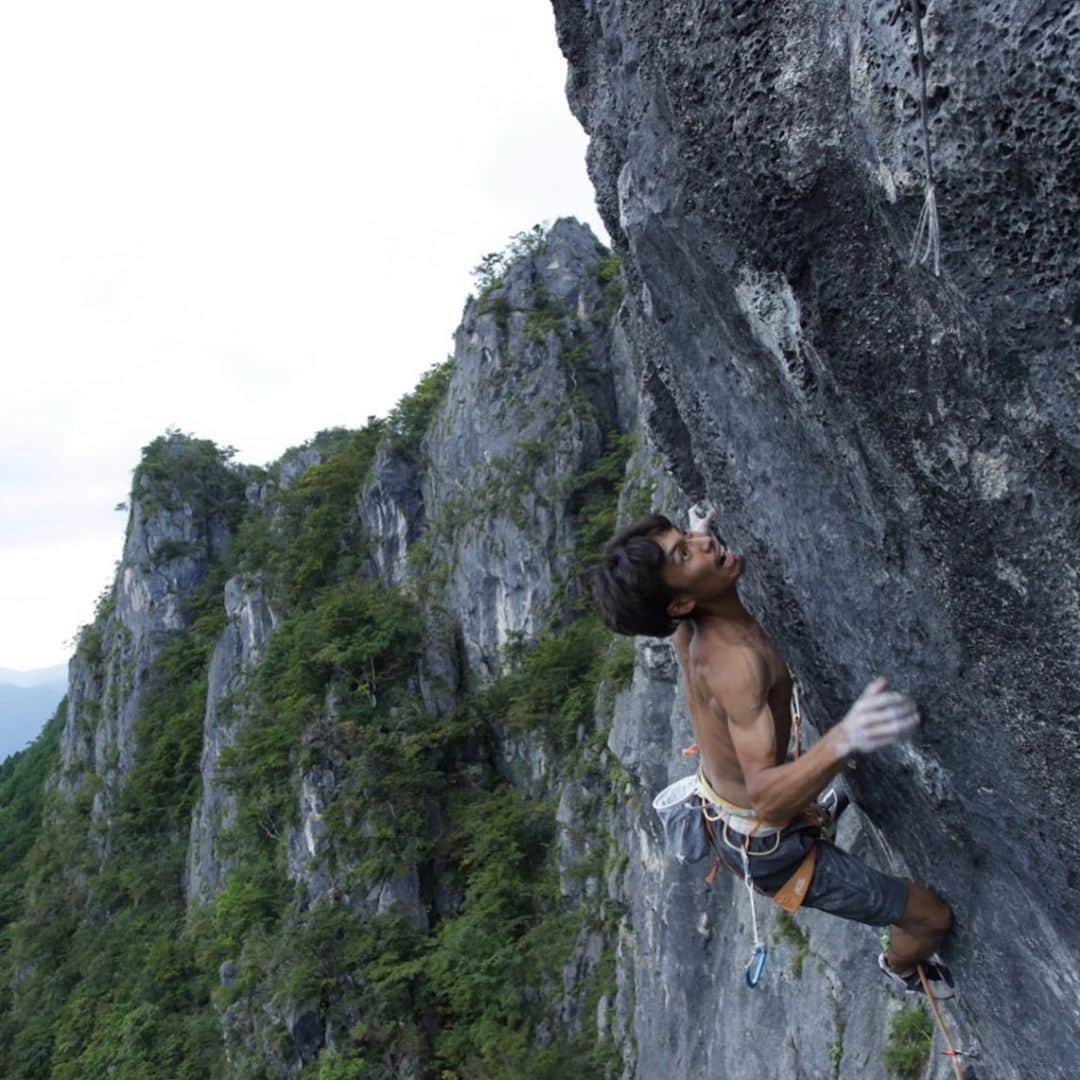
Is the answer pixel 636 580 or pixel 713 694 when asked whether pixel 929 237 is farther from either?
pixel 713 694

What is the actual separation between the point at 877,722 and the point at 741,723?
0.47m

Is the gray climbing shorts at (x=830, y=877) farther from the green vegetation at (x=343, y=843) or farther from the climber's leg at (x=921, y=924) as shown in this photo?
the green vegetation at (x=343, y=843)

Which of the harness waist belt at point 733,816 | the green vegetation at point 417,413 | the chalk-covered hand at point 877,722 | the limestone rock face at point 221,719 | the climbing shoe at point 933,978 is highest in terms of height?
the green vegetation at point 417,413

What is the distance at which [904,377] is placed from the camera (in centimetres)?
197

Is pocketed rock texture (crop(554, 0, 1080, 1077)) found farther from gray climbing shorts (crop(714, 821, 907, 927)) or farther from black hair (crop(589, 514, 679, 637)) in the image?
black hair (crop(589, 514, 679, 637))

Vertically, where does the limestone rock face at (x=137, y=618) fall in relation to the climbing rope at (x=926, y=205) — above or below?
above

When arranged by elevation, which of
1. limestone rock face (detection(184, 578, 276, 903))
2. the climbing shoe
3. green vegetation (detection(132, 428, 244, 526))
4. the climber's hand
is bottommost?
the climbing shoe

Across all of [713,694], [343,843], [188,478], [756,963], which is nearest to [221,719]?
[343,843]

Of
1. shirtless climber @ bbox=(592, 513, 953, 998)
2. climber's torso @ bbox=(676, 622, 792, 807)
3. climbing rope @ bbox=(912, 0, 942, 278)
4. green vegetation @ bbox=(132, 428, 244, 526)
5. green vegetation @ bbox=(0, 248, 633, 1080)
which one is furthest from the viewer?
green vegetation @ bbox=(132, 428, 244, 526)

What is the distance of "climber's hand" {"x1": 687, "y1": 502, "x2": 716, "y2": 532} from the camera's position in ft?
11.3

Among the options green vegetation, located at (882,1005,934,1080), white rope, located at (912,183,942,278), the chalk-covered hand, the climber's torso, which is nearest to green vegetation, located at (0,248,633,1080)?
green vegetation, located at (882,1005,934,1080)

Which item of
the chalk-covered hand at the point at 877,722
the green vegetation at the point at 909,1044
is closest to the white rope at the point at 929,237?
the chalk-covered hand at the point at 877,722

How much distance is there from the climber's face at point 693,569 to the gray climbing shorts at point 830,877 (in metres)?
0.88

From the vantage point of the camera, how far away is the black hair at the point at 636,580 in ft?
8.88
